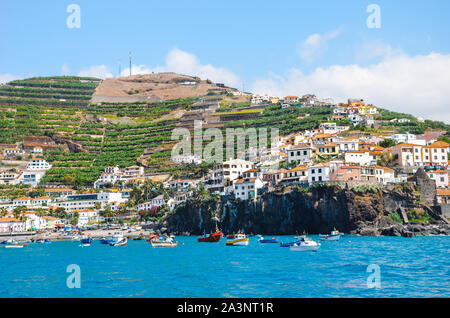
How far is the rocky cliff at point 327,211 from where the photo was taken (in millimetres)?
70781

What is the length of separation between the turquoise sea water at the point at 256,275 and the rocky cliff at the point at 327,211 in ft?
69.7

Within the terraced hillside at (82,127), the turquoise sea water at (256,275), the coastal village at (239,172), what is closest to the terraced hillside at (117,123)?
the terraced hillside at (82,127)

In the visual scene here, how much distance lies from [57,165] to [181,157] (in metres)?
36.9

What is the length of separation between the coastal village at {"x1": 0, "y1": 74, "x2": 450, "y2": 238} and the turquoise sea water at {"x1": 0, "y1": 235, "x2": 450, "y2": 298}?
32.7 m

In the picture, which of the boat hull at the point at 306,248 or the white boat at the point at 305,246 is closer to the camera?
the boat hull at the point at 306,248

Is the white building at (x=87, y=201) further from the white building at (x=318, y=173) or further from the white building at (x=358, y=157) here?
the white building at (x=358, y=157)

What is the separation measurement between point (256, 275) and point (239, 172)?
7112cm

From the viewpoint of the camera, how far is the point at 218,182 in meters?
104

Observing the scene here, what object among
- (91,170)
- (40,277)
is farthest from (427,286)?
(91,170)

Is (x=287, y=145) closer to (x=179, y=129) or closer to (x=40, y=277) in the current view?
(x=179, y=129)

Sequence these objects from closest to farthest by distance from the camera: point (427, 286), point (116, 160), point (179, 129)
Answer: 1. point (427, 286)
2. point (116, 160)
3. point (179, 129)

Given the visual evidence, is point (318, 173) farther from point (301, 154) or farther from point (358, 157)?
point (301, 154)
